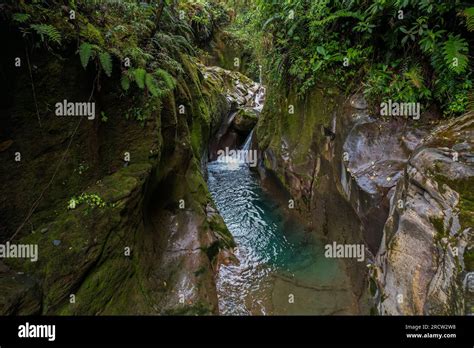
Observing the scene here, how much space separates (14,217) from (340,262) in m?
6.51

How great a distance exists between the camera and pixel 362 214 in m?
5.55

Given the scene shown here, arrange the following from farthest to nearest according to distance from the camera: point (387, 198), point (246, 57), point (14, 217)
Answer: point (246, 57) < point (387, 198) < point (14, 217)

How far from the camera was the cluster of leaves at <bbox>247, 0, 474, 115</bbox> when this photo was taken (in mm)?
4660

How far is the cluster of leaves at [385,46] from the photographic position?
466 cm

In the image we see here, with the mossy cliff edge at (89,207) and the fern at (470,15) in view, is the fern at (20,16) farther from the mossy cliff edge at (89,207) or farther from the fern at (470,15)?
the fern at (470,15)

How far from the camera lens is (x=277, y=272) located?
245 inches

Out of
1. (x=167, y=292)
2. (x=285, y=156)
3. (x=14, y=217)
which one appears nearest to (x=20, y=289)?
(x=14, y=217)

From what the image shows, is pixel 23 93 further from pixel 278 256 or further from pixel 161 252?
pixel 278 256

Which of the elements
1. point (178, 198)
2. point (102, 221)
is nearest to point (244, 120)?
point (178, 198)
